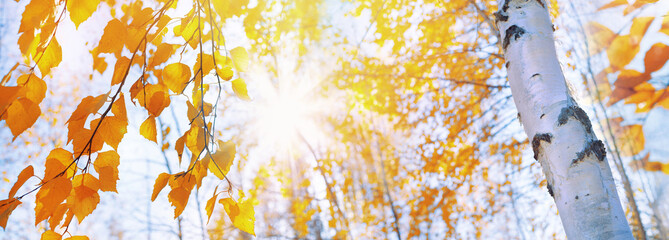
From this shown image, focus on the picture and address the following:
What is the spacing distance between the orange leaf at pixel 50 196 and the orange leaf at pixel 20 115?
0.52 feet

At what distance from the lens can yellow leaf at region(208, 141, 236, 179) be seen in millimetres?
870

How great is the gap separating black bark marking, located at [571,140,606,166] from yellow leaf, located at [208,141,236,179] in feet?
3.07

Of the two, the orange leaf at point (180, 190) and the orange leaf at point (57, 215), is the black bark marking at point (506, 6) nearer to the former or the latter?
the orange leaf at point (180, 190)

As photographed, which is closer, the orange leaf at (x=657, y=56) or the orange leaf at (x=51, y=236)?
the orange leaf at (x=51, y=236)

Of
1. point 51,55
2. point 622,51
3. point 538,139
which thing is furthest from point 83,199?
point 622,51

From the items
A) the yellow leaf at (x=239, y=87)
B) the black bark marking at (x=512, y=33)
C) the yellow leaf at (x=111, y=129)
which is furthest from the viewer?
the black bark marking at (x=512, y=33)

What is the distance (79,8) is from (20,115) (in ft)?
0.97

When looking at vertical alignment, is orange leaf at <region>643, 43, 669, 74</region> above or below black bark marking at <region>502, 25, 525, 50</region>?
below

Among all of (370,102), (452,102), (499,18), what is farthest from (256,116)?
(499,18)

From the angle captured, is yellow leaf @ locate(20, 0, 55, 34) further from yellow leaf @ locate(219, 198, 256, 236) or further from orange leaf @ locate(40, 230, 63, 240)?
yellow leaf @ locate(219, 198, 256, 236)

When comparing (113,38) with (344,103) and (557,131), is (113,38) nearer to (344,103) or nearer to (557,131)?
(557,131)

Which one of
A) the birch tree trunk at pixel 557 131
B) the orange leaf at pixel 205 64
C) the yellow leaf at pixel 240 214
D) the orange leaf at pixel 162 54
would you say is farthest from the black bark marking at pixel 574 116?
the orange leaf at pixel 162 54

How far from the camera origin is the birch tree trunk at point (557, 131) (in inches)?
38.5

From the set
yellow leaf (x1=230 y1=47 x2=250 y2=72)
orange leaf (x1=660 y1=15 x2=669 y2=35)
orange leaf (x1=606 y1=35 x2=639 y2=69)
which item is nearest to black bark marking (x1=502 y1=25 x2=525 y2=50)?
orange leaf (x1=606 y1=35 x2=639 y2=69)
